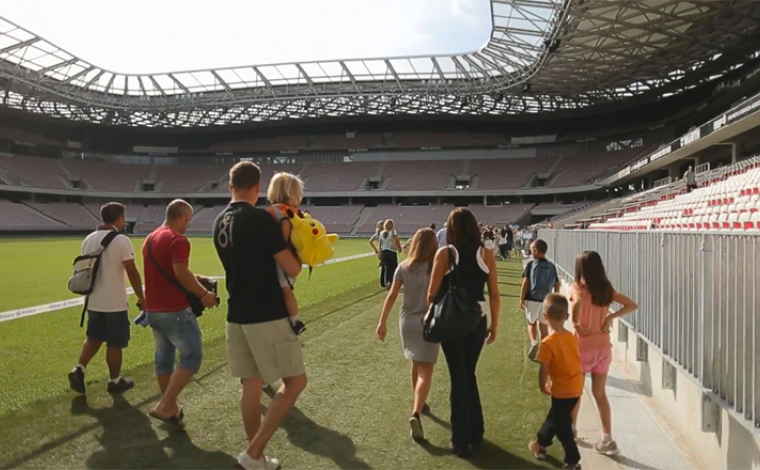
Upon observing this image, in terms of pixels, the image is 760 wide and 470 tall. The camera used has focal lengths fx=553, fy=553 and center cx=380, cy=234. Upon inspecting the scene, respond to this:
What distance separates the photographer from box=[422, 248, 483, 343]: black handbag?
13.1 feet

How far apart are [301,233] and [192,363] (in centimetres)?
181

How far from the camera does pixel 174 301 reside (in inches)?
185

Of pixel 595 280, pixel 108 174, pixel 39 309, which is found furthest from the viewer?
pixel 108 174

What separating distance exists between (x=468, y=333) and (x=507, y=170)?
201 feet

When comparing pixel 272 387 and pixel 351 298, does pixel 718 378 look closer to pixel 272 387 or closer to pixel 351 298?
pixel 272 387

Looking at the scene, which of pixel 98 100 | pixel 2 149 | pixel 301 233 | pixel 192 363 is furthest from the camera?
pixel 2 149

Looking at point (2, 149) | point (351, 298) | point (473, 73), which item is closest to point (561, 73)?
point (473, 73)

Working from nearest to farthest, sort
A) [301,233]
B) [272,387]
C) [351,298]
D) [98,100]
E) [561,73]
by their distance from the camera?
[301,233]
[272,387]
[351,298]
[561,73]
[98,100]

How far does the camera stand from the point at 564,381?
3836mm

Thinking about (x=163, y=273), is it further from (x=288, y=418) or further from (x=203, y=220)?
(x=203, y=220)

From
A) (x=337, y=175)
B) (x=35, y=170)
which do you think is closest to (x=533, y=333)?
(x=337, y=175)

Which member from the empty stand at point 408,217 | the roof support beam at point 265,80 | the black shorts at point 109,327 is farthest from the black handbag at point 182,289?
the empty stand at point 408,217

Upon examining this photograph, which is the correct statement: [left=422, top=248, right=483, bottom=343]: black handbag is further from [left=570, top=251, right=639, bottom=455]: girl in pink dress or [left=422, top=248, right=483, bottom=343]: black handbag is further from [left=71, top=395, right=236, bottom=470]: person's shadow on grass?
[left=71, top=395, right=236, bottom=470]: person's shadow on grass

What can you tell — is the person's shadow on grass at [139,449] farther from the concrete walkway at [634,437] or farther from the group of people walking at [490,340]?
the concrete walkway at [634,437]
